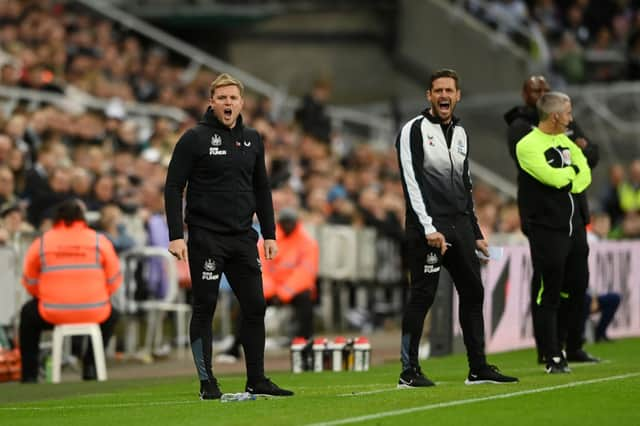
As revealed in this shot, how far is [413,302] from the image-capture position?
12531 millimetres

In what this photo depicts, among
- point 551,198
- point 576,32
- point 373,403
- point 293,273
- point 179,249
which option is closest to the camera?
point 373,403

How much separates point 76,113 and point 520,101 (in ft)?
37.0

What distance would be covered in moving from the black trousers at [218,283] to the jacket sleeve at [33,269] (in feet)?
16.5

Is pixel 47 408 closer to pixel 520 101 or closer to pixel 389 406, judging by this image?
pixel 389 406

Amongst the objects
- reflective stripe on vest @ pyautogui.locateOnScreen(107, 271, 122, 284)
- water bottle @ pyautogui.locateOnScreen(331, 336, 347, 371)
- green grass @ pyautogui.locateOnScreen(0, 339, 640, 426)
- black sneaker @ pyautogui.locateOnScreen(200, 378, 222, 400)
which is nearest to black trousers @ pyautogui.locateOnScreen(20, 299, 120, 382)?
reflective stripe on vest @ pyautogui.locateOnScreen(107, 271, 122, 284)

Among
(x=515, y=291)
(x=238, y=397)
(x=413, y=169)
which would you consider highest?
(x=413, y=169)

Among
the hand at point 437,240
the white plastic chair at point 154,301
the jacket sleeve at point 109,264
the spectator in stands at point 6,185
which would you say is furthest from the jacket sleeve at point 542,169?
the spectator in stands at point 6,185

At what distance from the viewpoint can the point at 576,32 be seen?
114 ft

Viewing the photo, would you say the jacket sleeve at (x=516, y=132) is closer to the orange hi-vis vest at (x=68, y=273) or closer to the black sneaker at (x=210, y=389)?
the black sneaker at (x=210, y=389)

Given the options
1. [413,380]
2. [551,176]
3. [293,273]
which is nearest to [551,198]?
[551,176]

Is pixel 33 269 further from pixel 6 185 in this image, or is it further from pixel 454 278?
pixel 454 278

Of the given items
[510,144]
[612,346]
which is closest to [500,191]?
[612,346]

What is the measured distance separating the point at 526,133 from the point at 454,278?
252 centimetres

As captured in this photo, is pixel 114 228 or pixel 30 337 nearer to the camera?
pixel 30 337
